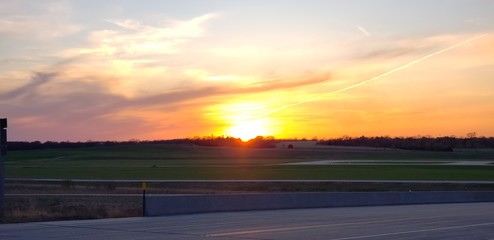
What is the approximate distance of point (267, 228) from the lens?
867 inches

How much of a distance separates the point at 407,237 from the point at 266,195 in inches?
621

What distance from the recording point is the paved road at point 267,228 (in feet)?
63.7

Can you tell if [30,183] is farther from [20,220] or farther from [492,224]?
[492,224]

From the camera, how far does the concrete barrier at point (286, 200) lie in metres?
30.1

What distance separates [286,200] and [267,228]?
12.8 meters

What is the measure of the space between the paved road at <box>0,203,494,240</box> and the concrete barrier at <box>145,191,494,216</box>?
2.43 metres

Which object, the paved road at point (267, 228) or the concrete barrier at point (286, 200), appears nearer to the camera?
the paved road at point (267, 228)

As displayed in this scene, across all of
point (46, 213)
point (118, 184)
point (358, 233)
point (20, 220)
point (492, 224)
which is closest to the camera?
point (358, 233)

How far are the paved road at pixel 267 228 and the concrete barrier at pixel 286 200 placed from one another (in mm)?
2425

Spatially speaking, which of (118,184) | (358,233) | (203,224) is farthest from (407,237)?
(118,184)

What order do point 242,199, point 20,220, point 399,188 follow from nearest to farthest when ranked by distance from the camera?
point 20,220 < point 242,199 < point 399,188

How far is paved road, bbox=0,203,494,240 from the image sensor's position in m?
19.4

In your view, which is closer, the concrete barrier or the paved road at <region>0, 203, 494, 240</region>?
the paved road at <region>0, 203, 494, 240</region>

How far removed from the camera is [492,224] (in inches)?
902
